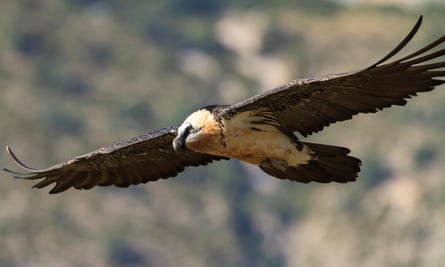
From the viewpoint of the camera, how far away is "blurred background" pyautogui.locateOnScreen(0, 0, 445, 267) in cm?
9006

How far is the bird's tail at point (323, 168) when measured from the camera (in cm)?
1550

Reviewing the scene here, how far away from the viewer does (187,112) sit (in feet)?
344

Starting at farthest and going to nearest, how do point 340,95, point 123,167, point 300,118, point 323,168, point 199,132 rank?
1. point 123,167
2. point 323,168
3. point 300,118
4. point 199,132
5. point 340,95

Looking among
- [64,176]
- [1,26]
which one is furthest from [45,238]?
[64,176]

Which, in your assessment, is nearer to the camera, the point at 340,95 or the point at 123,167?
the point at 340,95

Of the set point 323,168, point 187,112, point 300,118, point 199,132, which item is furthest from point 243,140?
point 187,112

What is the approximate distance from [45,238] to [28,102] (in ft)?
69.1

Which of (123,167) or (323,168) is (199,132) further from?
(123,167)

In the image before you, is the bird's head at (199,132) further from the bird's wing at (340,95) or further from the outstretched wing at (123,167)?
the outstretched wing at (123,167)

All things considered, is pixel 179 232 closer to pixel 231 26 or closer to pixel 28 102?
pixel 28 102

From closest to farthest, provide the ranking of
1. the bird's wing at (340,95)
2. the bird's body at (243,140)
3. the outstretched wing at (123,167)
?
the bird's wing at (340,95) < the bird's body at (243,140) < the outstretched wing at (123,167)

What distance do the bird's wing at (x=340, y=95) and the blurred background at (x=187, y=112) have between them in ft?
223

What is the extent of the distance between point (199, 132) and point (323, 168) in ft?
4.94

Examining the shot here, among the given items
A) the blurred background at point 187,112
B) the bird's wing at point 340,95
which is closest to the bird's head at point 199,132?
the bird's wing at point 340,95
